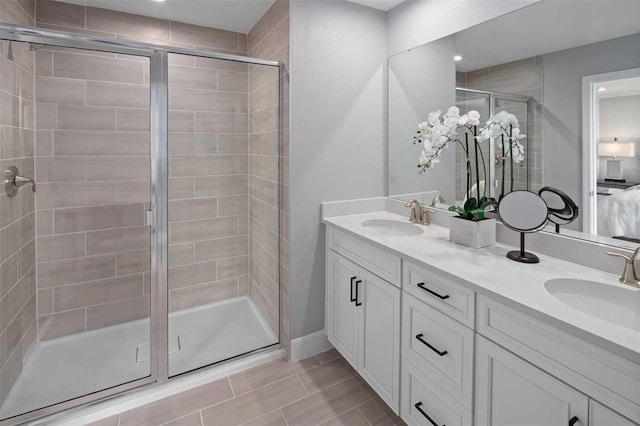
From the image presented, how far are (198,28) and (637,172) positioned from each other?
2.93m

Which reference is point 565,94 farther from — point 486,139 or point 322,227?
point 322,227

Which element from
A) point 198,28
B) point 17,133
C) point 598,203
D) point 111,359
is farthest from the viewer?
point 198,28

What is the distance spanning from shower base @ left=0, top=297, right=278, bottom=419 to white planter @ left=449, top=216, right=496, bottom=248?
4.71 feet

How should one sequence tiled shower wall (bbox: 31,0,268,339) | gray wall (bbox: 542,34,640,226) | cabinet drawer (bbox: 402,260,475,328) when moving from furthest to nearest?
1. tiled shower wall (bbox: 31,0,268,339)
2. gray wall (bbox: 542,34,640,226)
3. cabinet drawer (bbox: 402,260,475,328)

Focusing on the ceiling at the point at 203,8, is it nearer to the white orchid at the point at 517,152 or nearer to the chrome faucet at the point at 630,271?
the white orchid at the point at 517,152

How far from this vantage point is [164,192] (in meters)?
1.95

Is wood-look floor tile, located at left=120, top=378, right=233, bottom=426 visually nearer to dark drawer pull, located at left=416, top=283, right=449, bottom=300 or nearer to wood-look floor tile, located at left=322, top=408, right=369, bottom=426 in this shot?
wood-look floor tile, located at left=322, top=408, right=369, bottom=426

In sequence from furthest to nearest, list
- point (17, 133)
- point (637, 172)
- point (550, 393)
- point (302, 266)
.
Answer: point (302, 266), point (17, 133), point (637, 172), point (550, 393)

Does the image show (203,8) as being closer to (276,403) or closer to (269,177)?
(269,177)

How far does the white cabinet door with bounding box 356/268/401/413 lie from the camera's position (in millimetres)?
1573

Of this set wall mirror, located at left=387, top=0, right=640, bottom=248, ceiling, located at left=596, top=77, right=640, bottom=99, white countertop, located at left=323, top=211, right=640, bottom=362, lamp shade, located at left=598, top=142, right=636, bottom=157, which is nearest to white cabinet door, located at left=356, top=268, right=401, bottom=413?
white countertop, located at left=323, top=211, right=640, bottom=362

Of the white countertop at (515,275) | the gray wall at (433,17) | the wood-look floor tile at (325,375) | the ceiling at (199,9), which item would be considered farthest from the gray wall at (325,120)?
the ceiling at (199,9)

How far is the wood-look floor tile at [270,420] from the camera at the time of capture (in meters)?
1.69

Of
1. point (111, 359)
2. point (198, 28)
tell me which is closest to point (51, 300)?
Result: point (111, 359)
